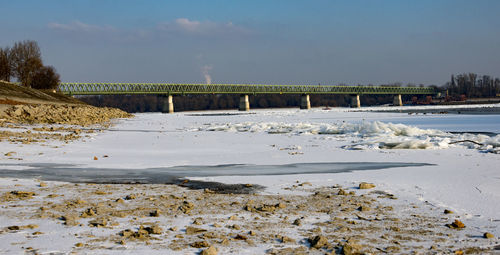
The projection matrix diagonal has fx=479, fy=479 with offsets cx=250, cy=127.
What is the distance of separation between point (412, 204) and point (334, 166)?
4.54m

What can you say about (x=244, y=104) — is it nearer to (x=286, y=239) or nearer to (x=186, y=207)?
(x=186, y=207)

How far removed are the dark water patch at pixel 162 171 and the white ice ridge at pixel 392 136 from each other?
3665 millimetres

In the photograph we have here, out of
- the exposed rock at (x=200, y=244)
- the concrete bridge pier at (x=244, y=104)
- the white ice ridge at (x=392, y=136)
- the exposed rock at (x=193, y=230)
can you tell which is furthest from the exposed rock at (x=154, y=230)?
the concrete bridge pier at (x=244, y=104)

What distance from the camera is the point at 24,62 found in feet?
312

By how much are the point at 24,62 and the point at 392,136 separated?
92.8 metres

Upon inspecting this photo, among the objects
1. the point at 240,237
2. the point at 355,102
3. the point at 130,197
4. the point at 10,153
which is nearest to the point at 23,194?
the point at 130,197

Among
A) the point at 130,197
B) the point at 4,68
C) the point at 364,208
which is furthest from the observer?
the point at 4,68

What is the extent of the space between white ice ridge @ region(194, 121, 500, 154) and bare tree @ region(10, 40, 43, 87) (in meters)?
77.7

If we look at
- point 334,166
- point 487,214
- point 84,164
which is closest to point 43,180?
point 84,164

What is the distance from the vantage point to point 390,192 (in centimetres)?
809

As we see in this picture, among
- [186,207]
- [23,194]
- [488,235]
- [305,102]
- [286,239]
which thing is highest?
[305,102]

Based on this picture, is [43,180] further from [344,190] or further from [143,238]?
[344,190]

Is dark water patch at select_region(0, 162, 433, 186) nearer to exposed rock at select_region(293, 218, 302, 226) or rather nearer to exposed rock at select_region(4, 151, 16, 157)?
exposed rock at select_region(4, 151, 16, 157)

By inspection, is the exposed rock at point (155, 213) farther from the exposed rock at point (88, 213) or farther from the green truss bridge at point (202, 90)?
the green truss bridge at point (202, 90)
